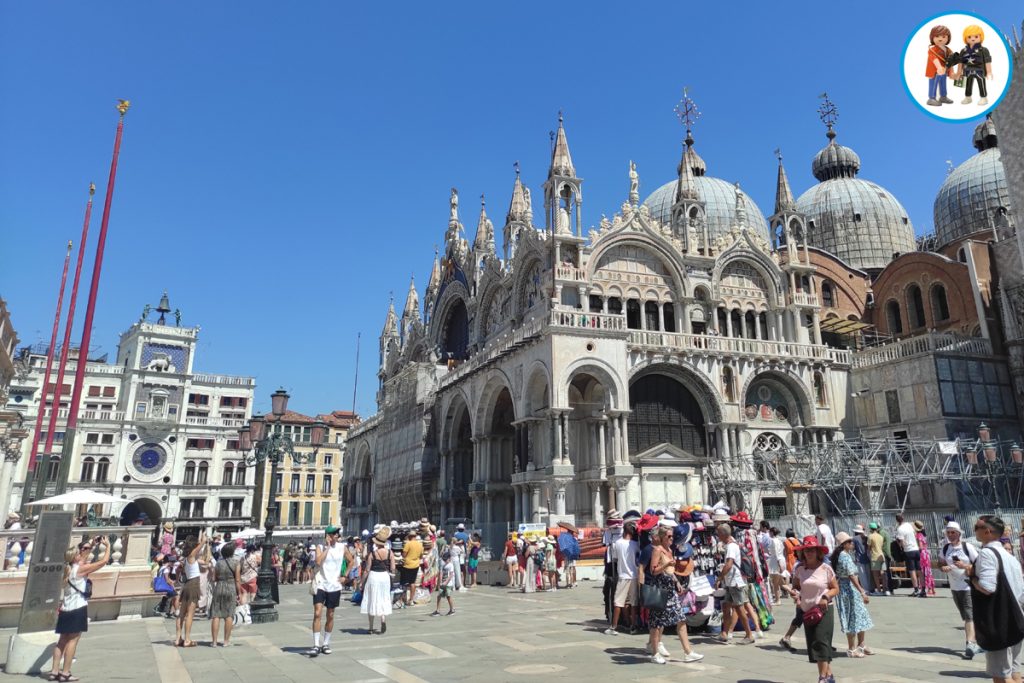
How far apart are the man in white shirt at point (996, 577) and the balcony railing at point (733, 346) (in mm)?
23602

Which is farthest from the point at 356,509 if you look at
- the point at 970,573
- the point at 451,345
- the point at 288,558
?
the point at 970,573

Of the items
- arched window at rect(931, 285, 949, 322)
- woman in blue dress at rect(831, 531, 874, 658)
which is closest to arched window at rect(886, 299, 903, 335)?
arched window at rect(931, 285, 949, 322)

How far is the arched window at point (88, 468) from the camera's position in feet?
189

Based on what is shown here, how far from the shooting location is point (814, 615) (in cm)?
763

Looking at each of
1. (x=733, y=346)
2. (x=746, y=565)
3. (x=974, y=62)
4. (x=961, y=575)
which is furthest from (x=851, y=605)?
(x=733, y=346)

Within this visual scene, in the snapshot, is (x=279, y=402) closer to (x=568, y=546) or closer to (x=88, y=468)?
(x=568, y=546)

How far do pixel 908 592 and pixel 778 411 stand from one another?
16772mm

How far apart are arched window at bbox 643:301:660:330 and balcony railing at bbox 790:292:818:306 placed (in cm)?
712

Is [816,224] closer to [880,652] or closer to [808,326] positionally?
[808,326]

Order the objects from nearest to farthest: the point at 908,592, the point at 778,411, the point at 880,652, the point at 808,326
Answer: the point at 880,652 < the point at 908,592 < the point at 778,411 < the point at 808,326

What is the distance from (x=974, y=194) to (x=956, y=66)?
40.5 m

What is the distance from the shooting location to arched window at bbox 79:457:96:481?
5775cm

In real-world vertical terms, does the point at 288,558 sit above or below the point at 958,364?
below

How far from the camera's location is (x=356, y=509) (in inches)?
2095
